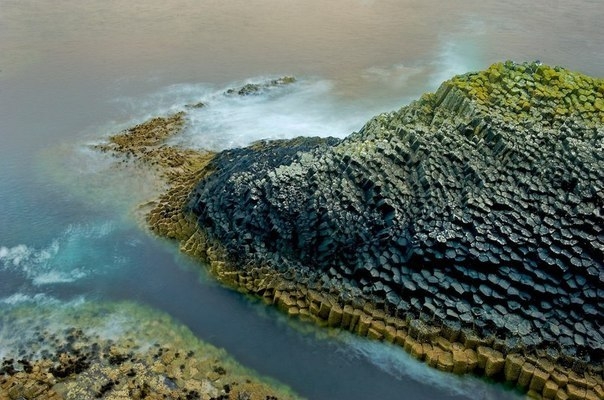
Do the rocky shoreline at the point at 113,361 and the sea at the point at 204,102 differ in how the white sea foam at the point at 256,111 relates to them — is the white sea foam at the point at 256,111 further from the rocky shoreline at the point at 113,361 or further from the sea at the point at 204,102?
the rocky shoreline at the point at 113,361

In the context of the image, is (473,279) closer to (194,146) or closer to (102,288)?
(102,288)

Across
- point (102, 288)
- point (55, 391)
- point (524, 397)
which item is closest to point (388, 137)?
point (524, 397)

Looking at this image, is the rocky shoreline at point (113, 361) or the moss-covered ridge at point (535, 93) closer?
the rocky shoreline at point (113, 361)

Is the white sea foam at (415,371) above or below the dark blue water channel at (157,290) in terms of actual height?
above

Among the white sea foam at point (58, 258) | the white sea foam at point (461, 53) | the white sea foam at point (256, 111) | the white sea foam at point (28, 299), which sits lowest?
the white sea foam at point (28, 299)

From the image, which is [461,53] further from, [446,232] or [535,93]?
[446,232]

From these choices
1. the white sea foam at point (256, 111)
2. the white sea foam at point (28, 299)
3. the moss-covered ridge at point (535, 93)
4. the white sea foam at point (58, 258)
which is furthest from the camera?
the white sea foam at point (256, 111)

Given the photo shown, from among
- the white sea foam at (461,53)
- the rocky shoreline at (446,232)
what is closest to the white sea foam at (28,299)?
the rocky shoreline at (446,232)
